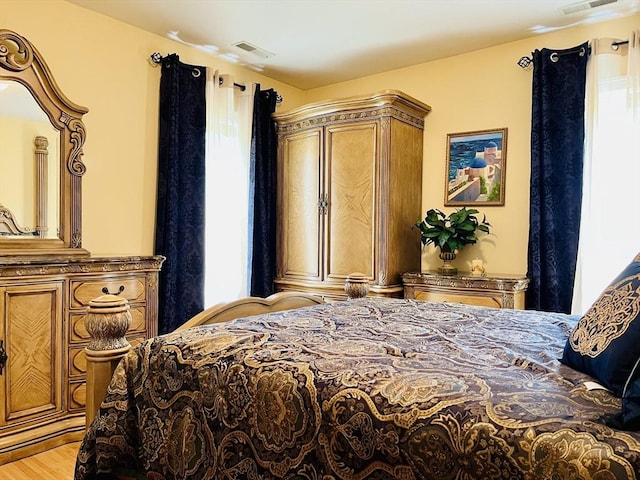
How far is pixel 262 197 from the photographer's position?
423 cm

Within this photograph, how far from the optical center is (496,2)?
298 cm

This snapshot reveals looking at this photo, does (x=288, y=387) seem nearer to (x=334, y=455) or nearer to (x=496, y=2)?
(x=334, y=455)

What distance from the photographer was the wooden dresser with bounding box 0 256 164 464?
2.40 m

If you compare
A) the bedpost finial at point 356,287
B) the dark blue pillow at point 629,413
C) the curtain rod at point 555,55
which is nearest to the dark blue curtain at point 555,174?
the curtain rod at point 555,55

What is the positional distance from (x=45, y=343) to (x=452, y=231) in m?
2.72

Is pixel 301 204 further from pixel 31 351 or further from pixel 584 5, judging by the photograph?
pixel 584 5

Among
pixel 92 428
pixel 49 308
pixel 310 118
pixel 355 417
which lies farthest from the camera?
pixel 310 118

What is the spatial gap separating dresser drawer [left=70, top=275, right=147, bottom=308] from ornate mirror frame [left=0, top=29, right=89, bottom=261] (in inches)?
11.0

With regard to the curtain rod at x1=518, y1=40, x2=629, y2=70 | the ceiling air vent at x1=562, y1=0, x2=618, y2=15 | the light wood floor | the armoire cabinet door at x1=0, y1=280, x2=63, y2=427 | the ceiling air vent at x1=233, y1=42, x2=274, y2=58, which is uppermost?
the ceiling air vent at x1=562, y1=0, x2=618, y2=15

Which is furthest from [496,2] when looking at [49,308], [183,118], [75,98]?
[49,308]

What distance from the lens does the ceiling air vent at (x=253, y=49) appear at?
12.2ft

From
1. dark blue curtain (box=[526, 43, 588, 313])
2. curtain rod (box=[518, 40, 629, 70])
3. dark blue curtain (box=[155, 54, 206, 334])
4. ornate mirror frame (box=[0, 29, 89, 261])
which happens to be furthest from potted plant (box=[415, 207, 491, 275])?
ornate mirror frame (box=[0, 29, 89, 261])

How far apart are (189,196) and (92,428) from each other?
2.47 m

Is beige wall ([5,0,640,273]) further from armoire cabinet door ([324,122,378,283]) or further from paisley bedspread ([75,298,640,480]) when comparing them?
paisley bedspread ([75,298,640,480])
